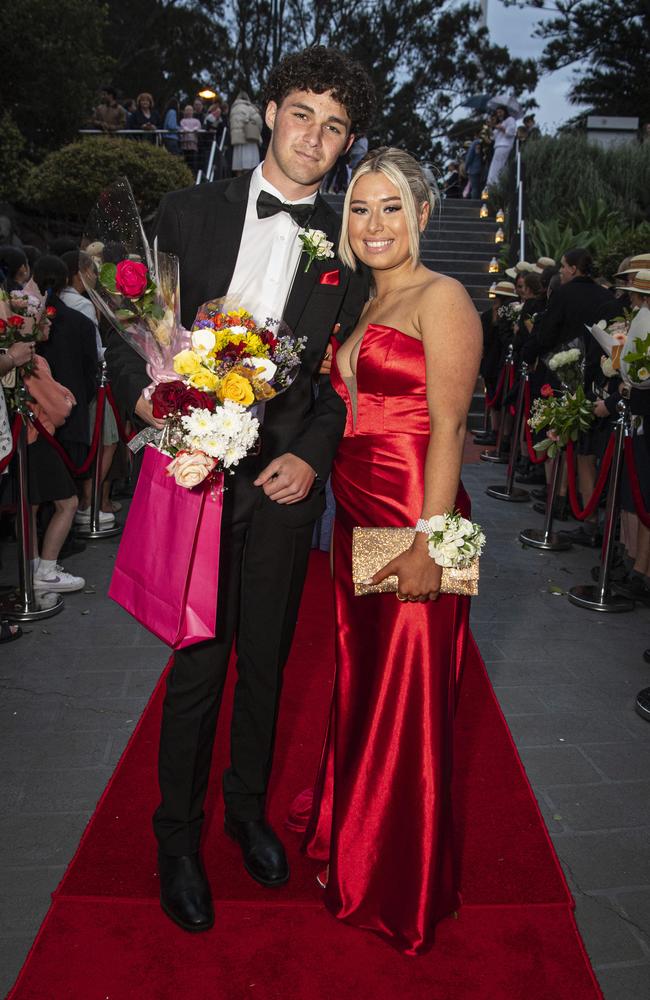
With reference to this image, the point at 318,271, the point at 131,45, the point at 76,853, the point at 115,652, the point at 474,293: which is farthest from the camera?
the point at 131,45

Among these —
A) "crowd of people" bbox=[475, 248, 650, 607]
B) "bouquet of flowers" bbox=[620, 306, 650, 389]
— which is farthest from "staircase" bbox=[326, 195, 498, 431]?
"bouquet of flowers" bbox=[620, 306, 650, 389]

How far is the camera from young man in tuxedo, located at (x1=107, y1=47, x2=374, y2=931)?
2682 millimetres

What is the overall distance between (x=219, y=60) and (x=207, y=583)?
33052mm

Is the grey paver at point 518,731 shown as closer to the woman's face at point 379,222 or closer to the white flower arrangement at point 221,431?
the white flower arrangement at point 221,431

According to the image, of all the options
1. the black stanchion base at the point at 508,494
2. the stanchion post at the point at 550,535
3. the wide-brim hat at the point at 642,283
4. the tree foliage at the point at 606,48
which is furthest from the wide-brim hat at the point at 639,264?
the tree foliage at the point at 606,48

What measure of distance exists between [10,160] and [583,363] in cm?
1309

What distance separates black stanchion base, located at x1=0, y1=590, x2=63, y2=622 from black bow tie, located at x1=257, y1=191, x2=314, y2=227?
340cm

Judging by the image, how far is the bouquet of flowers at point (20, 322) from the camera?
5.08 meters

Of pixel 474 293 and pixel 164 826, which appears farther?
pixel 474 293

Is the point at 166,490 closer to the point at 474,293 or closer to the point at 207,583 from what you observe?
the point at 207,583

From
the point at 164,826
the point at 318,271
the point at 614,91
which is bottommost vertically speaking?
the point at 164,826

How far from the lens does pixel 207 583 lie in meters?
2.50

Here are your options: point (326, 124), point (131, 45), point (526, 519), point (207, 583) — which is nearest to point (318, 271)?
point (326, 124)

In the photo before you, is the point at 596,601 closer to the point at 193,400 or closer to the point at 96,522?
the point at 96,522
